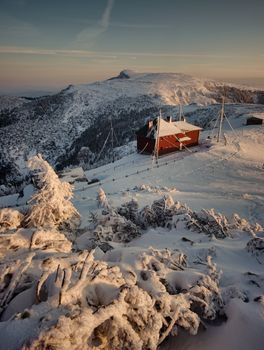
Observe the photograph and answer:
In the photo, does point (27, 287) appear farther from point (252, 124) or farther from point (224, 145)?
point (252, 124)

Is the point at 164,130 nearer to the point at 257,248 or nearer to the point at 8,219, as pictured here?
the point at 257,248

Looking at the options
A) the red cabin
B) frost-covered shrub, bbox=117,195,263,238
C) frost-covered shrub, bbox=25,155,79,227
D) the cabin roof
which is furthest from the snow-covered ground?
the cabin roof

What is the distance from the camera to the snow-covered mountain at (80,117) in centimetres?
8875

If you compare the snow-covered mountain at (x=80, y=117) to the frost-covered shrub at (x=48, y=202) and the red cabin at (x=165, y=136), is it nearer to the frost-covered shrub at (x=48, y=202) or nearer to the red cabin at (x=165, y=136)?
the red cabin at (x=165, y=136)

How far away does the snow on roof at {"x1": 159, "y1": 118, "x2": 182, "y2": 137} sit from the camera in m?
47.3

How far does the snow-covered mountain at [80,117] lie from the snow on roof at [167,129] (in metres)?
28.7

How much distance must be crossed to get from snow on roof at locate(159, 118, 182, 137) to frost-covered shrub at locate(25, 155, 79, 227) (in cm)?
3547

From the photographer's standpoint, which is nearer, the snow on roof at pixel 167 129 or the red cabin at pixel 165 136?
the snow on roof at pixel 167 129

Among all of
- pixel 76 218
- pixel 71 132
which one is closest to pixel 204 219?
pixel 76 218

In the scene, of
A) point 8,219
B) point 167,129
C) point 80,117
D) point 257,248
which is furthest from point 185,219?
point 80,117

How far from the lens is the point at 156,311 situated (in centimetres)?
447

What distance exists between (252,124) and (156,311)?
212ft

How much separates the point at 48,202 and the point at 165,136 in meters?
37.9

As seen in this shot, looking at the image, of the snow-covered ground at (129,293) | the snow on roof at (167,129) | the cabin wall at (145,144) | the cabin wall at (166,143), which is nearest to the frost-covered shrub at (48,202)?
the snow-covered ground at (129,293)
